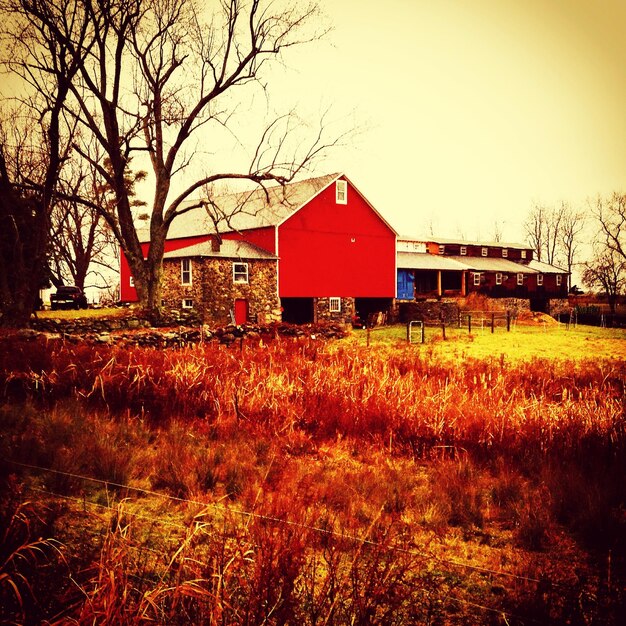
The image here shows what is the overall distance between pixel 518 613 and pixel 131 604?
2.15m

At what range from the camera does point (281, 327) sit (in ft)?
62.6

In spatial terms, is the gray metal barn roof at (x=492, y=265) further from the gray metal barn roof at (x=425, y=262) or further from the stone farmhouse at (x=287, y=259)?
the stone farmhouse at (x=287, y=259)

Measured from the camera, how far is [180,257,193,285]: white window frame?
101 feet

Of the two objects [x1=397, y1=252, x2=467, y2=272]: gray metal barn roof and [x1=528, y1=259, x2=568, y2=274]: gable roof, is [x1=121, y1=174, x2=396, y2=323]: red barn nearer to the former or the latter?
[x1=397, y1=252, x2=467, y2=272]: gray metal barn roof

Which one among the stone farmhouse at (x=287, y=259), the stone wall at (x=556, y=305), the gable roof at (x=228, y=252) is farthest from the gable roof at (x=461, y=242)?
the gable roof at (x=228, y=252)

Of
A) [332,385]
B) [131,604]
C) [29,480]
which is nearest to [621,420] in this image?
[332,385]

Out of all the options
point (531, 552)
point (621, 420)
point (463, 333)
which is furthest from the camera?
point (463, 333)

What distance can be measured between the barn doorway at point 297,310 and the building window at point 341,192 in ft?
20.9

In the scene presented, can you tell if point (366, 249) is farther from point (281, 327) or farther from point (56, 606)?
point (56, 606)

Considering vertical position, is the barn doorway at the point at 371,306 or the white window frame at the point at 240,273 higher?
the white window frame at the point at 240,273

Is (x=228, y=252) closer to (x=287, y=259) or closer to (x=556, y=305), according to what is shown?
(x=287, y=259)

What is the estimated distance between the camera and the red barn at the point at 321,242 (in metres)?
31.9

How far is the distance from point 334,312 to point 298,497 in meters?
29.0

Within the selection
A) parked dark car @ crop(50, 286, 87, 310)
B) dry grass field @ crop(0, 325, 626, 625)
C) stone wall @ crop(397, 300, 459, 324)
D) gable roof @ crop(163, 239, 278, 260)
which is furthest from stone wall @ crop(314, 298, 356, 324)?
dry grass field @ crop(0, 325, 626, 625)
